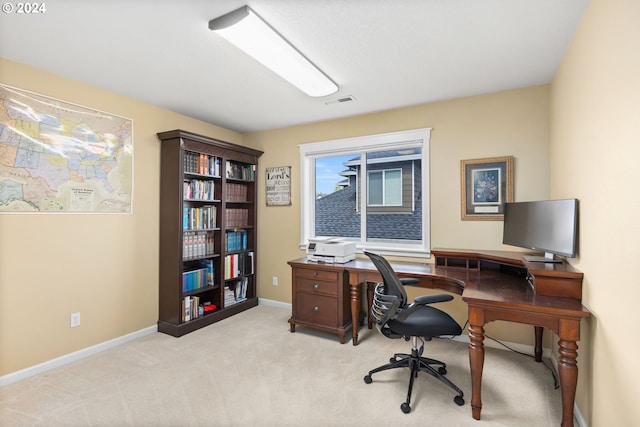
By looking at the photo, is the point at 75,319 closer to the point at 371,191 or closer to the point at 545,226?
the point at 371,191

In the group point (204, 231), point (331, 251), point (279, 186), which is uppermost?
point (279, 186)

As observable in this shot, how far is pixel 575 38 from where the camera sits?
1971mm

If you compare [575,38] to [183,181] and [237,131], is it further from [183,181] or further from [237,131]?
[237,131]

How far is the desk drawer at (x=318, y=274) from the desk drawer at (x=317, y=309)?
195 millimetres

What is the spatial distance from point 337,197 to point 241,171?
4.58 ft

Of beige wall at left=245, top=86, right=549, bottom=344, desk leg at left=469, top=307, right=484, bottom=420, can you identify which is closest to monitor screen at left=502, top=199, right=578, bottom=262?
beige wall at left=245, top=86, right=549, bottom=344

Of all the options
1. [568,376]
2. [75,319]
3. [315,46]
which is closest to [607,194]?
[568,376]

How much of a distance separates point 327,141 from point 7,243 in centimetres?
315

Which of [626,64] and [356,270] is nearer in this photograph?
[626,64]

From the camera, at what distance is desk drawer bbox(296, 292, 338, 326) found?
10.2ft

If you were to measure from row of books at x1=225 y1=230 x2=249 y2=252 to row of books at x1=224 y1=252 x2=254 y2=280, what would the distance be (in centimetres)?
9

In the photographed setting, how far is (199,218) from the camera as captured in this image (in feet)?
11.5

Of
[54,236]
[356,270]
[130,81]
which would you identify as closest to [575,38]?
[356,270]

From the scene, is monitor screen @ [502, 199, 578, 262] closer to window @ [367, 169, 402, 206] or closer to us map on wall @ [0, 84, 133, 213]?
window @ [367, 169, 402, 206]
